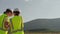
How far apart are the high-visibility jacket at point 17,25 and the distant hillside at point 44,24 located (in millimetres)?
18161

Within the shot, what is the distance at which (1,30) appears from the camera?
6.25 m

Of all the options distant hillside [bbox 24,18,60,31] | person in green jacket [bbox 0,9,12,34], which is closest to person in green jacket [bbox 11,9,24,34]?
person in green jacket [bbox 0,9,12,34]

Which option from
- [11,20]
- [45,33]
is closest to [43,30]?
[45,33]

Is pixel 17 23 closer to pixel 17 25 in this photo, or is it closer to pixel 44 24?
pixel 17 25

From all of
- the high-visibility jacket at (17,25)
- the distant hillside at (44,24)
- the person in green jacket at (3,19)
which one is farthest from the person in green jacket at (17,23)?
the distant hillside at (44,24)

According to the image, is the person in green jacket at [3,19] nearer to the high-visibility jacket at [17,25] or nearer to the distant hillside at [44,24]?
the high-visibility jacket at [17,25]

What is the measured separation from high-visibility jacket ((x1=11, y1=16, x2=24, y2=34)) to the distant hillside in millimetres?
18161

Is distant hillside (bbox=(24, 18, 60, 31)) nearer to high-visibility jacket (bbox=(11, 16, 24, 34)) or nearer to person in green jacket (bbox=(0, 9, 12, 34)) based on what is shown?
high-visibility jacket (bbox=(11, 16, 24, 34))

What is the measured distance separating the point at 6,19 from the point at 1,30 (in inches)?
15.0

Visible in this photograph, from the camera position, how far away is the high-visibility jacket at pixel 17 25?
20.7 ft

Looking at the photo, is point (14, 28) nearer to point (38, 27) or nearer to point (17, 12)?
point (17, 12)

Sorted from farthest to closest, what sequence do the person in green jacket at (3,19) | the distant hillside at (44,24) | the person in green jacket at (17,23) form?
the distant hillside at (44,24) < the person in green jacket at (17,23) < the person in green jacket at (3,19)

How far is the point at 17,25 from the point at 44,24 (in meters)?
21.1

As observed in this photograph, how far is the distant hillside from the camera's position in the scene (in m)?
25.5
